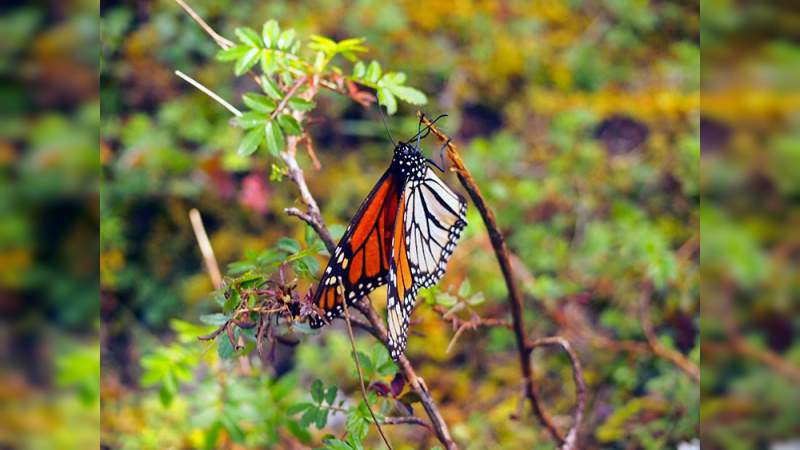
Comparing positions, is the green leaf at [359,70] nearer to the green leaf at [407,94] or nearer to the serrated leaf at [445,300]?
the green leaf at [407,94]

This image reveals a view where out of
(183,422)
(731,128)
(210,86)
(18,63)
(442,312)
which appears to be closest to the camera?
(18,63)

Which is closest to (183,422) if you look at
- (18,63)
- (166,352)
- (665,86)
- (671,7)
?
(166,352)

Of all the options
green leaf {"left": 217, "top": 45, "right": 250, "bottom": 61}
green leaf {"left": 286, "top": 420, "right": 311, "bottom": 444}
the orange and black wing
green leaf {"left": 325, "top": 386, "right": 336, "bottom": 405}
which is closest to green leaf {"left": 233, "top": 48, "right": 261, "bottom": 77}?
green leaf {"left": 217, "top": 45, "right": 250, "bottom": 61}

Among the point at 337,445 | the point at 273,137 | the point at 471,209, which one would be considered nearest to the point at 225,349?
the point at 337,445

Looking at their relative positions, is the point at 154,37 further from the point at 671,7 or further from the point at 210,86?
the point at 671,7

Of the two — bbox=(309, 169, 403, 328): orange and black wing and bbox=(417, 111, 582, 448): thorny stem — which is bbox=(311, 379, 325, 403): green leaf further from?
bbox=(417, 111, 582, 448): thorny stem

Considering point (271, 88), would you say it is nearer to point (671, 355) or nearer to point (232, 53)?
point (232, 53)
